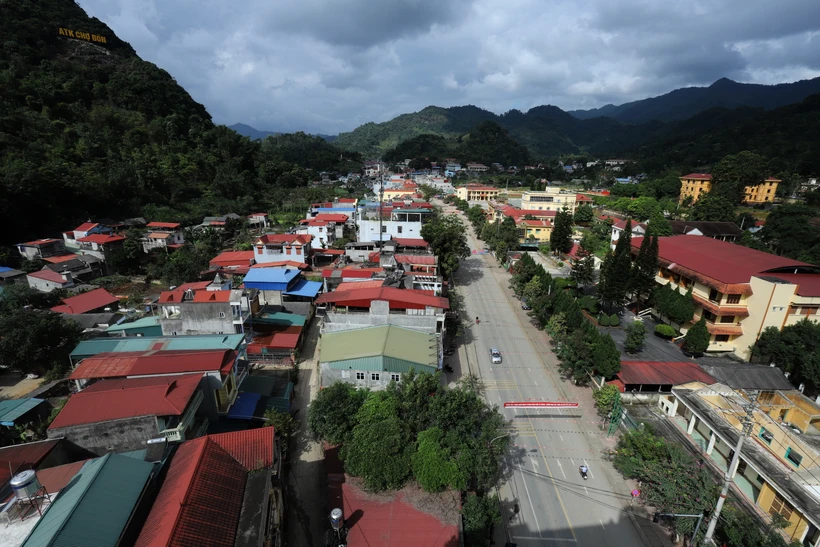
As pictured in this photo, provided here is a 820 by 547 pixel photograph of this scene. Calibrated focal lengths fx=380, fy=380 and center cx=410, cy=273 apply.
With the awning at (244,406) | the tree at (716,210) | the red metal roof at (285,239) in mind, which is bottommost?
the awning at (244,406)

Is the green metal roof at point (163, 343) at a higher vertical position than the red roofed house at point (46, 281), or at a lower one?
higher

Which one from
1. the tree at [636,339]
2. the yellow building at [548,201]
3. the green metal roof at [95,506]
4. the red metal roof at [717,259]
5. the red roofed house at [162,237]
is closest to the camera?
the green metal roof at [95,506]

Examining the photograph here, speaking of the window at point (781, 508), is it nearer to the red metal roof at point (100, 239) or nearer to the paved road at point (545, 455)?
the paved road at point (545, 455)

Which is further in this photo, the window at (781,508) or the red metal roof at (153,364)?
the red metal roof at (153,364)

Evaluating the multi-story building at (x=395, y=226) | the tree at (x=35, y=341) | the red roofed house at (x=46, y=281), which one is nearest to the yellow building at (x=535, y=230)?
the multi-story building at (x=395, y=226)

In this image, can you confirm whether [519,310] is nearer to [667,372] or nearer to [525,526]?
[667,372]

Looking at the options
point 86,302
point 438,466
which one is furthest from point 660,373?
point 86,302
